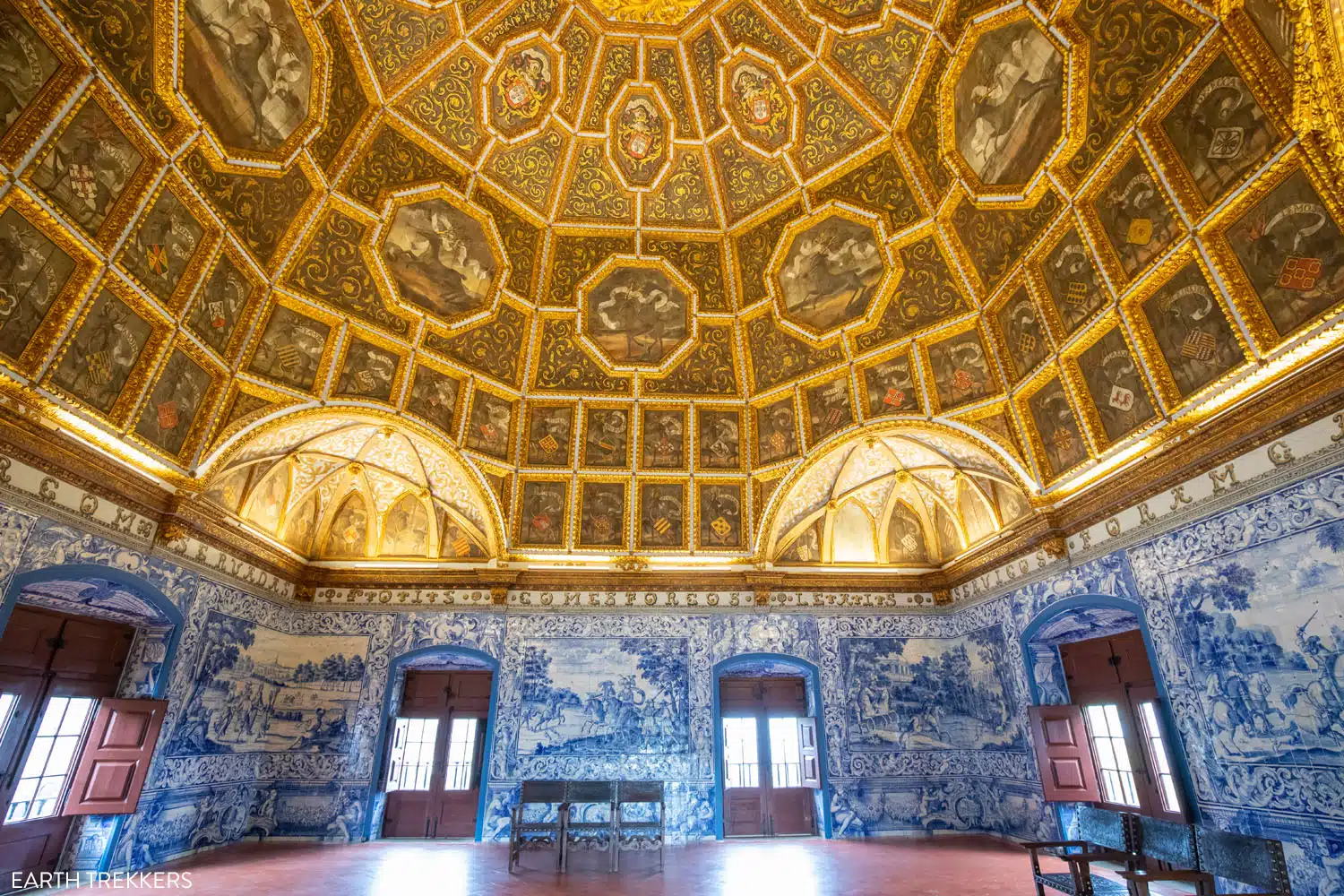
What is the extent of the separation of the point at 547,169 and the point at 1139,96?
10.3 metres

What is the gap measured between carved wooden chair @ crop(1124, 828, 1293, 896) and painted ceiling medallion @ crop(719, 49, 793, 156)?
12.5 meters

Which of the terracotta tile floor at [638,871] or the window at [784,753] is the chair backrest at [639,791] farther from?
the window at [784,753]

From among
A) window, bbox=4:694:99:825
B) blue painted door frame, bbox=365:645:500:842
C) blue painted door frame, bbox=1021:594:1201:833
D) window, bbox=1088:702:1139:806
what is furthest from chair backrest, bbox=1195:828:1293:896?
window, bbox=4:694:99:825

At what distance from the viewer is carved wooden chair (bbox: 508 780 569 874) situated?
420 inches

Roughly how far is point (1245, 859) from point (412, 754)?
1452 cm

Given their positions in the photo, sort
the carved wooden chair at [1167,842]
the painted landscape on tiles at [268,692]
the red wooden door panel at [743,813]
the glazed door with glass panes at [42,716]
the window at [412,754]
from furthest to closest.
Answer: the red wooden door panel at [743,813]
the window at [412,754]
the painted landscape on tiles at [268,692]
the glazed door with glass panes at [42,716]
the carved wooden chair at [1167,842]

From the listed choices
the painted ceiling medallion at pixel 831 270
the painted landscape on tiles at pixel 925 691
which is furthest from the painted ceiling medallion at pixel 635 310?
the painted landscape on tiles at pixel 925 691

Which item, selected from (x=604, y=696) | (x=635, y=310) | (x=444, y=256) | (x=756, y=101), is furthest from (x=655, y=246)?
(x=604, y=696)

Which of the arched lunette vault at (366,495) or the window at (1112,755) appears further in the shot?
the arched lunette vault at (366,495)

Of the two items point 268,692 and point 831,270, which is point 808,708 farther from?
point 268,692

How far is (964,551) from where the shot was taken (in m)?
14.9

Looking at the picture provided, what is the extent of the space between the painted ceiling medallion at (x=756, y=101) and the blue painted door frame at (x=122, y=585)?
1347 centimetres

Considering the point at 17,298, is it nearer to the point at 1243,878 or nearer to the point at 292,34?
the point at 292,34

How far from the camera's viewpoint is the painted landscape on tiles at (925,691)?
14.0 metres
